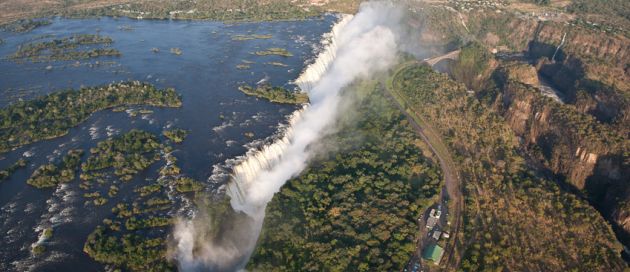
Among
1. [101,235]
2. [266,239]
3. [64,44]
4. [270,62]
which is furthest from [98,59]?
[266,239]

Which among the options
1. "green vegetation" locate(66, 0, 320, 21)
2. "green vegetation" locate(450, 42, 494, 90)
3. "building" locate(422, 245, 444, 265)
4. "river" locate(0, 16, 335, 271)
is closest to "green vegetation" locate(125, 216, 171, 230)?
"river" locate(0, 16, 335, 271)

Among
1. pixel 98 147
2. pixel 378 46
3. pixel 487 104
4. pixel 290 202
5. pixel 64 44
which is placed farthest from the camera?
pixel 378 46

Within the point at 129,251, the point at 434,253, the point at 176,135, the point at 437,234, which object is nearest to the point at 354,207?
the point at 437,234

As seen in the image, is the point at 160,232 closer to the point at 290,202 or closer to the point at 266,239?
the point at 266,239

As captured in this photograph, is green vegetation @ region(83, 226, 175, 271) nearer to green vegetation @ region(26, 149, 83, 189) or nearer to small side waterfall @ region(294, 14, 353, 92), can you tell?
green vegetation @ region(26, 149, 83, 189)

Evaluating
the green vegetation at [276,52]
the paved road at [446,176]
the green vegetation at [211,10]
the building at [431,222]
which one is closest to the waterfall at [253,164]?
the paved road at [446,176]

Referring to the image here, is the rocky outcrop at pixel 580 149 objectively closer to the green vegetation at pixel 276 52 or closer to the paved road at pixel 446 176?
the paved road at pixel 446 176
